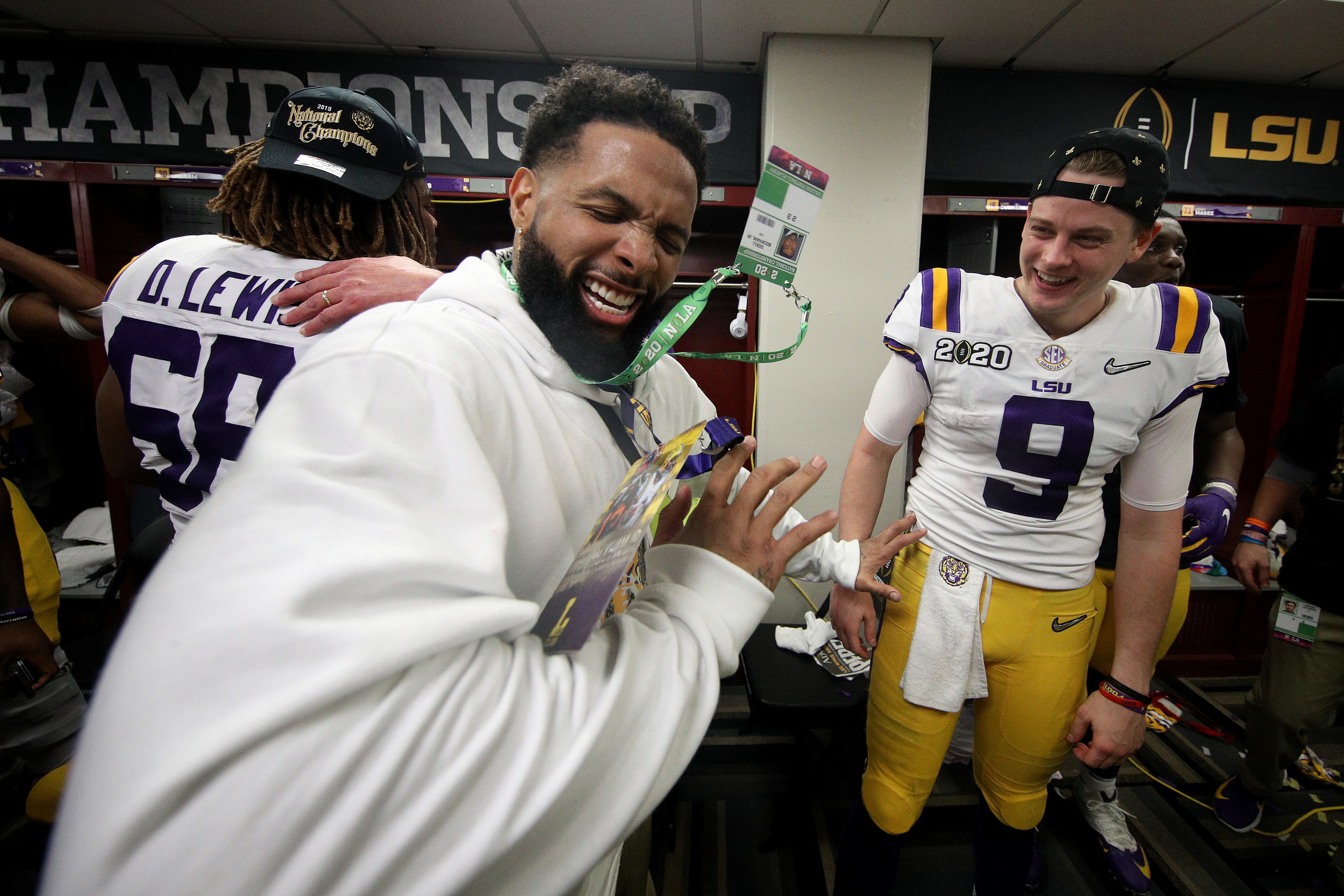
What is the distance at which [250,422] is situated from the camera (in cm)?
84

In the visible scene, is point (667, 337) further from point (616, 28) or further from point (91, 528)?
point (91, 528)

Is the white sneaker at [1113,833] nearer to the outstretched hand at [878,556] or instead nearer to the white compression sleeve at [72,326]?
the outstretched hand at [878,556]

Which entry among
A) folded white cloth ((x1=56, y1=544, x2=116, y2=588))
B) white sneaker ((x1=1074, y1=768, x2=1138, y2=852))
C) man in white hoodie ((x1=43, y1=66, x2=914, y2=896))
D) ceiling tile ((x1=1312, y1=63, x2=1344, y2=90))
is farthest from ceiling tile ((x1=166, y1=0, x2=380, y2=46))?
ceiling tile ((x1=1312, y1=63, x2=1344, y2=90))

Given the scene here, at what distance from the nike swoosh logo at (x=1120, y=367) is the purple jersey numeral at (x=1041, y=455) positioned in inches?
3.2

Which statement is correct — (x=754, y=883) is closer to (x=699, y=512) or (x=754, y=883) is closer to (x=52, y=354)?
(x=699, y=512)

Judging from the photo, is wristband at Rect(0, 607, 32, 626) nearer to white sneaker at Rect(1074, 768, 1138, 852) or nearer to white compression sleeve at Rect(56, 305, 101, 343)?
white compression sleeve at Rect(56, 305, 101, 343)

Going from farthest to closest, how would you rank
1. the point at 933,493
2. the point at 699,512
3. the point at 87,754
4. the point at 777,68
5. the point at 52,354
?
1. the point at 52,354
2. the point at 777,68
3. the point at 933,493
4. the point at 699,512
5. the point at 87,754

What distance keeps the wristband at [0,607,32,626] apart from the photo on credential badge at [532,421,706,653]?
5.22 feet

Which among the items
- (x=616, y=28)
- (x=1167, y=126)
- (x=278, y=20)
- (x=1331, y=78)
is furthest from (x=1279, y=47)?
(x=278, y=20)

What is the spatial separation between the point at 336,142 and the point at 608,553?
899 millimetres

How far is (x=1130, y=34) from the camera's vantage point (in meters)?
2.37

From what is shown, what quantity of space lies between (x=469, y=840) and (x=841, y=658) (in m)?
1.68

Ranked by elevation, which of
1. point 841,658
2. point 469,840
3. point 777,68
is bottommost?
point 841,658

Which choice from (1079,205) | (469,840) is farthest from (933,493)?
(469,840)
